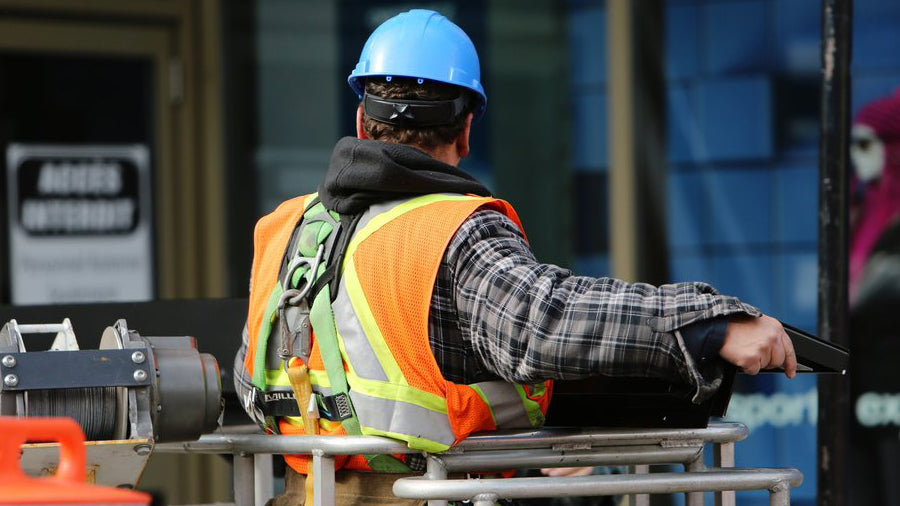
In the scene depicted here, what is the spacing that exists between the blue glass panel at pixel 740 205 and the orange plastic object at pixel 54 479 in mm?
4340

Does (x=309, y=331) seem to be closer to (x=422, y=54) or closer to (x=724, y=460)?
(x=422, y=54)

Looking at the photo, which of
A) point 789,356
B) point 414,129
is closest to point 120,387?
point 414,129

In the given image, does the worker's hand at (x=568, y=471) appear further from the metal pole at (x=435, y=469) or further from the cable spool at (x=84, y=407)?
the cable spool at (x=84, y=407)

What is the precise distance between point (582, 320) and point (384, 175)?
1.77 ft

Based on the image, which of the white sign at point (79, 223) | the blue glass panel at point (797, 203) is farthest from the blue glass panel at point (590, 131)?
the white sign at point (79, 223)

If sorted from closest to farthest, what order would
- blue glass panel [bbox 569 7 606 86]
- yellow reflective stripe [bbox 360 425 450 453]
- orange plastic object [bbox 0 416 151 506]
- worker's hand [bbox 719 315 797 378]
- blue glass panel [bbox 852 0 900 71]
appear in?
orange plastic object [bbox 0 416 151 506]
worker's hand [bbox 719 315 797 378]
yellow reflective stripe [bbox 360 425 450 453]
blue glass panel [bbox 852 0 900 71]
blue glass panel [bbox 569 7 606 86]

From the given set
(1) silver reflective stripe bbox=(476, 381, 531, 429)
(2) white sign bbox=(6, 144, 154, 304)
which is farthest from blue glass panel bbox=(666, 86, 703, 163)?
(1) silver reflective stripe bbox=(476, 381, 531, 429)

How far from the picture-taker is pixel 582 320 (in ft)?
8.14

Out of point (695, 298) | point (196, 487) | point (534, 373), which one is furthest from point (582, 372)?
point (196, 487)

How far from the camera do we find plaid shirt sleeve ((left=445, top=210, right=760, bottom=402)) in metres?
2.47

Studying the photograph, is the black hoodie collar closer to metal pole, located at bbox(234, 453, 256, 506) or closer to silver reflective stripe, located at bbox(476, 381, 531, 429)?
silver reflective stripe, located at bbox(476, 381, 531, 429)

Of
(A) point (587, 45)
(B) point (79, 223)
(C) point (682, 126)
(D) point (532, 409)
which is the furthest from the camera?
(B) point (79, 223)

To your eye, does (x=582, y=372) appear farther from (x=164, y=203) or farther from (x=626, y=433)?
(x=164, y=203)

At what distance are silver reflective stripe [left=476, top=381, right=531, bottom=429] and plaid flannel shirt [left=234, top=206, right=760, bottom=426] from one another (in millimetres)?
96
